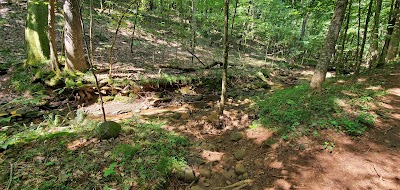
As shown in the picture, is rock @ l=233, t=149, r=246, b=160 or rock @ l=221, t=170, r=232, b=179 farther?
rock @ l=233, t=149, r=246, b=160

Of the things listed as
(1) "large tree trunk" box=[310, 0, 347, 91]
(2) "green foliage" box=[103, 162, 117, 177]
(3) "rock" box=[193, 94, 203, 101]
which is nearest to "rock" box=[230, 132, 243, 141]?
(1) "large tree trunk" box=[310, 0, 347, 91]

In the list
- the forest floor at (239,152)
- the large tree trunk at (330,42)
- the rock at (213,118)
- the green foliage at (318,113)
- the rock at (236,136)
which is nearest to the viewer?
the forest floor at (239,152)

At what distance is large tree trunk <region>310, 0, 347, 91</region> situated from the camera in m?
5.72

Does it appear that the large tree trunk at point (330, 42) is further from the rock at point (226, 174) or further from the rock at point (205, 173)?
the rock at point (205, 173)

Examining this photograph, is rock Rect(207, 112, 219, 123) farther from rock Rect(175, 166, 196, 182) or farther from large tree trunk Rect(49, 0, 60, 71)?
large tree trunk Rect(49, 0, 60, 71)

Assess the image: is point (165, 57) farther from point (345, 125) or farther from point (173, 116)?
point (345, 125)

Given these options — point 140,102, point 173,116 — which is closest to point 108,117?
point 140,102

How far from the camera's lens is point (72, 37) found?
829 cm

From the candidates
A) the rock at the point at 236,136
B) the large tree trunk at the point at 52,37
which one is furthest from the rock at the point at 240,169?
the large tree trunk at the point at 52,37

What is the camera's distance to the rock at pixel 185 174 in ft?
13.6

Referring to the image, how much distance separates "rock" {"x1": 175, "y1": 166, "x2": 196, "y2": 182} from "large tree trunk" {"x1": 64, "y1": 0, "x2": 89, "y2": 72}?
6.87 meters

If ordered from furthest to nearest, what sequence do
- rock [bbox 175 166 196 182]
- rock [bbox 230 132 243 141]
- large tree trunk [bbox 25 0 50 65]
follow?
1. large tree trunk [bbox 25 0 50 65]
2. rock [bbox 230 132 243 141]
3. rock [bbox 175 166 196 182]

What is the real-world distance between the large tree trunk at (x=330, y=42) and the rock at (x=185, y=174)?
4.79 meters

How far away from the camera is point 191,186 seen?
13.3 feet
